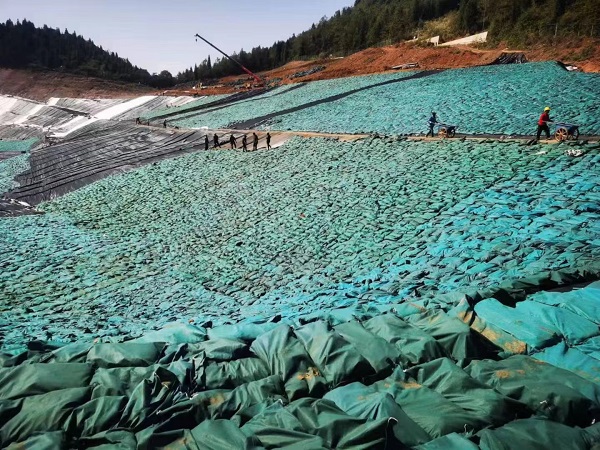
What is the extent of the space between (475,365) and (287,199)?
32.1 ft

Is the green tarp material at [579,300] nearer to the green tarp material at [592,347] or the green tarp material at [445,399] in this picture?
the green tarp material at [592,347]

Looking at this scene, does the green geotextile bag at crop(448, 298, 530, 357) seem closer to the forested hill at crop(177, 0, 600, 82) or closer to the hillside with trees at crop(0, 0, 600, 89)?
the forested hill at crop(177, 0, 600, 82)

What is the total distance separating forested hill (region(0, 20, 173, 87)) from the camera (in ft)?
226

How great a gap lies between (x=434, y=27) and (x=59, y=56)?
58798 mm

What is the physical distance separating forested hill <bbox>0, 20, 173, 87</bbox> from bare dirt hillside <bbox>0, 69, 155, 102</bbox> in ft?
13.4

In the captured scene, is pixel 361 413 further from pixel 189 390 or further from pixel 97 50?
pixel 97 50

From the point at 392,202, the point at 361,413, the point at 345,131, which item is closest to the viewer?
the point at 361,413

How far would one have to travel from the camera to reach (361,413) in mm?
3852

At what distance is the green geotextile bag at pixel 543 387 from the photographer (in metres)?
3.73

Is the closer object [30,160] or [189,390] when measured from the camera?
A: [189,390]

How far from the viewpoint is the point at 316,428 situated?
364 centimetres

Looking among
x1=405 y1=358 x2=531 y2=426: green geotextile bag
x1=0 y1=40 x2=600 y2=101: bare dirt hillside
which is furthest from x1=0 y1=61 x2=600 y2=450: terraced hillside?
x1=0 y1=40 x2=600 y2=101: bare dirt hillside

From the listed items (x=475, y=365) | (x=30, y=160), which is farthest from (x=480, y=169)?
(x=30, y=160)

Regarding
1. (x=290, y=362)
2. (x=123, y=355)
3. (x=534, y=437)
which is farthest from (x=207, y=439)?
(x=534, y=437)
